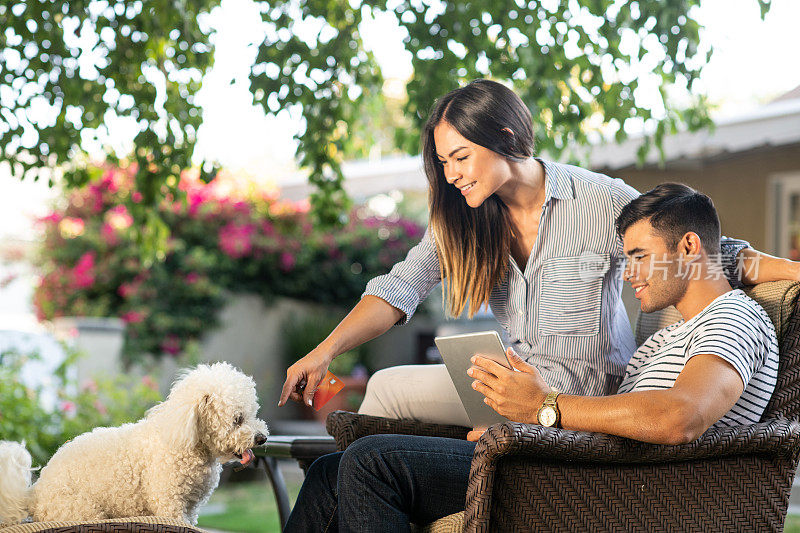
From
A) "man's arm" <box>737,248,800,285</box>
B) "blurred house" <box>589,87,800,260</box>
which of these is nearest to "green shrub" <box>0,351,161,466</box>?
"man's arm" <box>737,248,800,285</box>

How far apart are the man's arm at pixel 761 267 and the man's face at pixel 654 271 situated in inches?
10.6

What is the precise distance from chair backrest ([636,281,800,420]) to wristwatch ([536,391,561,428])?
0.58 metres

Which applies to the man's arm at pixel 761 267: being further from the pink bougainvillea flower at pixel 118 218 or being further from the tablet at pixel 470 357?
the pink bougainvillea flower at pixel 118 218

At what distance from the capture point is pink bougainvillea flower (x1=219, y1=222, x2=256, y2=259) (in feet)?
25.3

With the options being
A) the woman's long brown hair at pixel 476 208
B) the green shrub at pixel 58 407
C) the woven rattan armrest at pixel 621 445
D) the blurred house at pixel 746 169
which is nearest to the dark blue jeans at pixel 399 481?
the woven rattan armrest at pixel 621 445

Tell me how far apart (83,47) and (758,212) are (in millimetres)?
5703

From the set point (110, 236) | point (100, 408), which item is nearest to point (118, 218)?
point (110, 236)

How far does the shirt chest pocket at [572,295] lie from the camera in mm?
2301

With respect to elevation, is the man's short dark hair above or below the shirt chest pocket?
above

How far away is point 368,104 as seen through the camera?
466cm

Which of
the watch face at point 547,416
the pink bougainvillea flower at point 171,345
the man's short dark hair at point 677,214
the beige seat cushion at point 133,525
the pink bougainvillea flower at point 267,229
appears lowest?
the pink bougainvillea flower at point 171,345

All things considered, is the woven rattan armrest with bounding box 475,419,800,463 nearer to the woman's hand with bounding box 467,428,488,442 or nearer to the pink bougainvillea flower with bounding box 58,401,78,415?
the woman's hand with bounding box 467,428,488,442

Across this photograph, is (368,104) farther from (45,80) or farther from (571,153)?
(45,80)

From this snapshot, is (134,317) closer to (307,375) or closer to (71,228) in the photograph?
(71,228)
